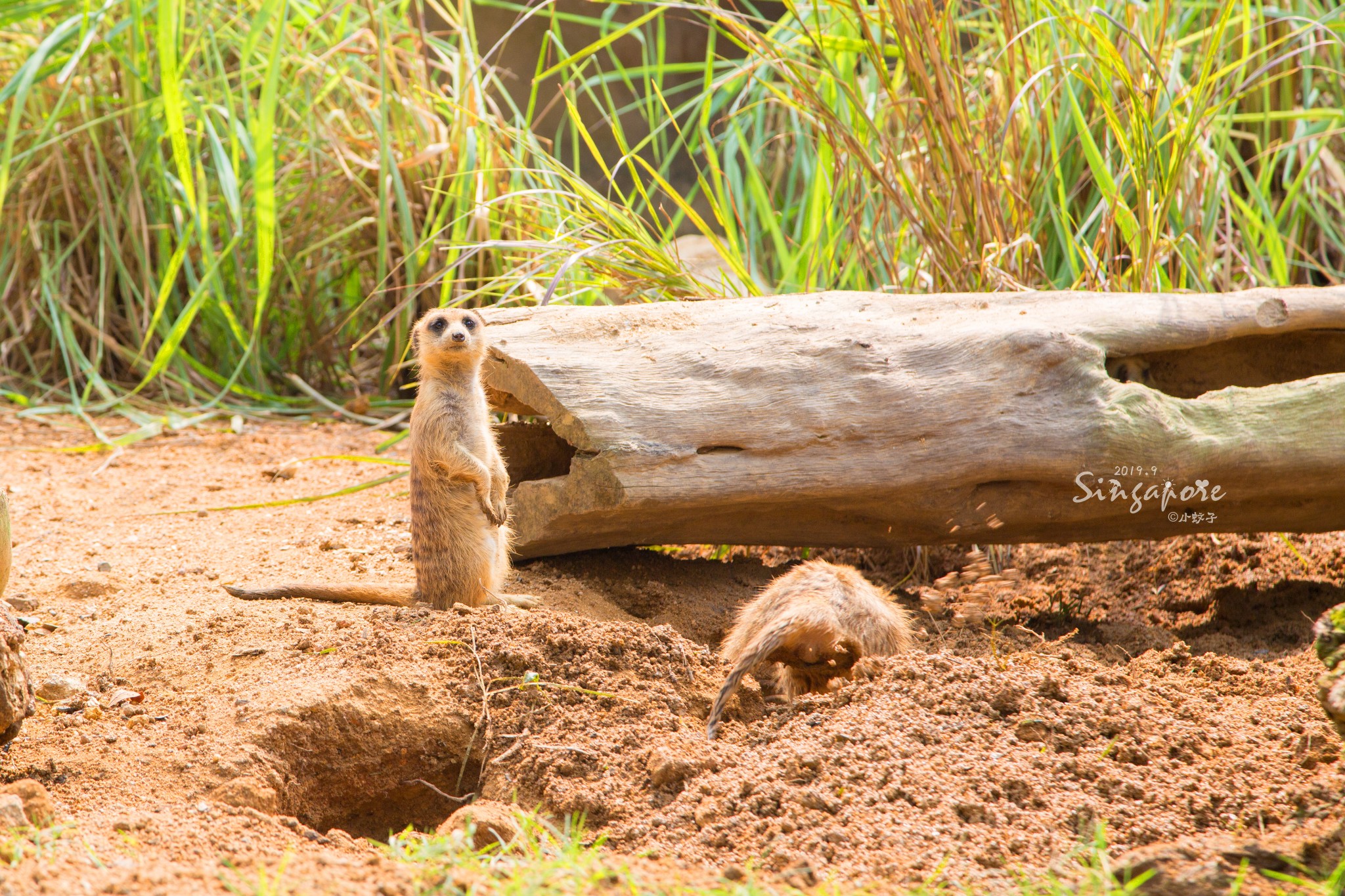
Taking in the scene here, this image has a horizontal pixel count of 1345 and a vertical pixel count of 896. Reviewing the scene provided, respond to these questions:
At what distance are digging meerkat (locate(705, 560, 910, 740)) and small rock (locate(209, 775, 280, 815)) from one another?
2.83 feet

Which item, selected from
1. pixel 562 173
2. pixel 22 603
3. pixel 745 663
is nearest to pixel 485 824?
pixel 745 663

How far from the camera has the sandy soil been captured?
1.64 meters

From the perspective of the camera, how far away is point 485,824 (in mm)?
1750

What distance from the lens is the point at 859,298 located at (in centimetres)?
287

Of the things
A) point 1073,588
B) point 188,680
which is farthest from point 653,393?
point 1073,588

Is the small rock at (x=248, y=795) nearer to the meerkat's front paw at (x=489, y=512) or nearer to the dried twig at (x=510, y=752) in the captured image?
the dried twig at (x=510, y=752)

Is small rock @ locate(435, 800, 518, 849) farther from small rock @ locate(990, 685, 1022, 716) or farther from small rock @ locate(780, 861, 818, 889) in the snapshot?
small rock @ locate(990, 685, 1022, 716)

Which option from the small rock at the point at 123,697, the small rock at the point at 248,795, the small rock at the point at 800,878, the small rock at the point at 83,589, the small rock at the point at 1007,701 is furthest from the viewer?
the small rock at the point at 83,589

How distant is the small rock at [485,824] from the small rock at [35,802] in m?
0.56

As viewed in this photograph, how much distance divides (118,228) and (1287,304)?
4.74 m

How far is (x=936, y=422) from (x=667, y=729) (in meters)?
0.95

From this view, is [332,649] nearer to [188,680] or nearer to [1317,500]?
[188,680]

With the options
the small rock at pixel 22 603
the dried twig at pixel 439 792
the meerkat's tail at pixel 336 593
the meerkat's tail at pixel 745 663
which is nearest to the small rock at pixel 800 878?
the meerkat's tail at pixel 745 663

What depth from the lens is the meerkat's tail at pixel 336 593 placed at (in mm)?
2662
